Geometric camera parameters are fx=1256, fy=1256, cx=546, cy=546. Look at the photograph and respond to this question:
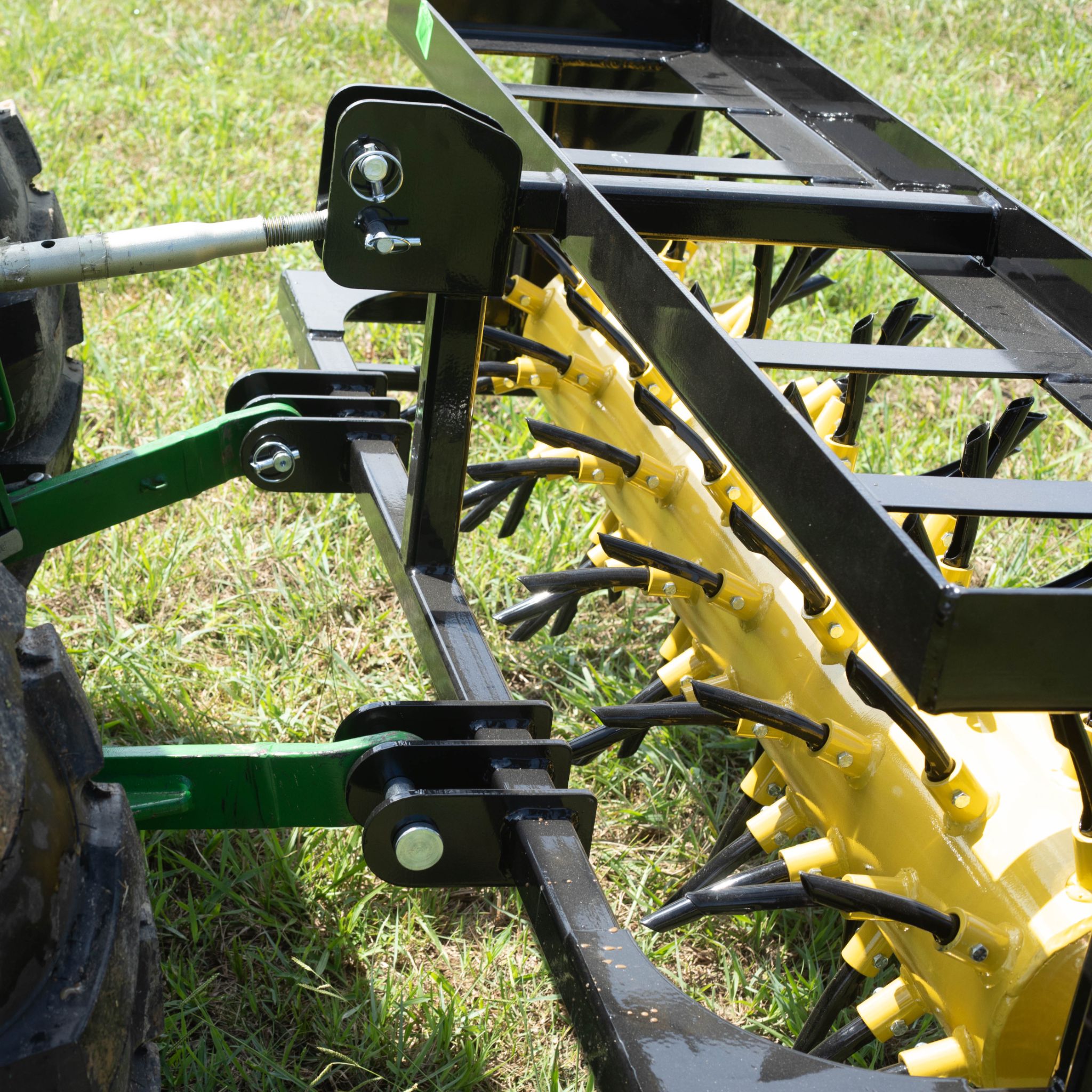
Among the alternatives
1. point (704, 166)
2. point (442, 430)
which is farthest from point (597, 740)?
point (704, 166)

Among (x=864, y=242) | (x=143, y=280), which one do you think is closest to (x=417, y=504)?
→ (x=864, y=242)

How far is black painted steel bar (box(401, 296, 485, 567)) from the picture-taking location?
1.50 m

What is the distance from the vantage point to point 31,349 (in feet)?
5.19

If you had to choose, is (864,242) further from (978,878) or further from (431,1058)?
(431,1058)

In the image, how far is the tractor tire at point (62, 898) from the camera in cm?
92

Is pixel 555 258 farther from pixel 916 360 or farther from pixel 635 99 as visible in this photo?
pixel 916 360

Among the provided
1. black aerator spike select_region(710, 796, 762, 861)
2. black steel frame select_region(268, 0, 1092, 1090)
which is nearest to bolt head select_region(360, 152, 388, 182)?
black steel frame select_region(268, 0, 1092, 1090)

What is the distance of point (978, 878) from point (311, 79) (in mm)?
4203

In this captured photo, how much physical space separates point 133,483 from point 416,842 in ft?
2.43

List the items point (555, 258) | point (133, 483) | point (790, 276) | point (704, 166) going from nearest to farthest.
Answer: point (133, 483) < point (704, 166) < point (790, 276) < point (555, 258)

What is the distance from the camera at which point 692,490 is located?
5.92 ft

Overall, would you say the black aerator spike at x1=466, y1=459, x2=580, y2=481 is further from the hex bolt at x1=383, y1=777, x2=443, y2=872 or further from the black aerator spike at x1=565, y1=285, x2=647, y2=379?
the hex bolt at x1=383, y1=777, x2=443, y2=872

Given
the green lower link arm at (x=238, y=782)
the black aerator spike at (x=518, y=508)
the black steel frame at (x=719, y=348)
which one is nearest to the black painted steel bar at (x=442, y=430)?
the black steel frame at (x=719, y=348)

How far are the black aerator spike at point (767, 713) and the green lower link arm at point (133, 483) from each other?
778 millimetres
